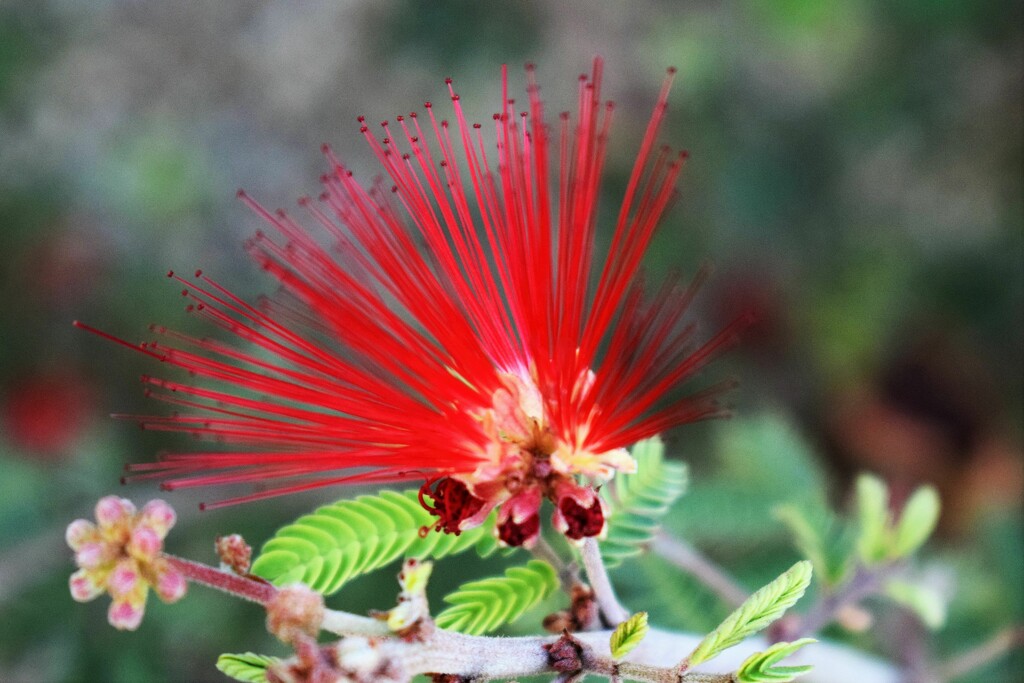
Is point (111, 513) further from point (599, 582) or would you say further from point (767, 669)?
point (767, 669)

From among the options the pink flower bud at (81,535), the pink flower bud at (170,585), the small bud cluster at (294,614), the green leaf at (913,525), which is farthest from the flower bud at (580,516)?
the green leaf at (913,525)

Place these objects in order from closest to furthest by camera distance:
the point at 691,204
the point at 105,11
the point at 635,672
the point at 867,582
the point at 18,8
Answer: the point at 635,672 → the point at 867,582 → the point at 18,8 → the point at 691,204 → the point at 105,11

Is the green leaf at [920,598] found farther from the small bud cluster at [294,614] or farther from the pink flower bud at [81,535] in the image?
the pink flower bud at [81,535]

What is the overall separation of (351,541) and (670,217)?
3.56 m

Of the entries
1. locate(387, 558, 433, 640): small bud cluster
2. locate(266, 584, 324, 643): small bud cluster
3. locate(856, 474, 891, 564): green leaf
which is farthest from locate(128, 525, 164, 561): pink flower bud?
locate(856, 474, 891, 564): green leaf

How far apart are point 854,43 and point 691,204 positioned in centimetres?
117

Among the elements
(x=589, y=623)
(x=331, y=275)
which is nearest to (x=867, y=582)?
(x=589, y=623)

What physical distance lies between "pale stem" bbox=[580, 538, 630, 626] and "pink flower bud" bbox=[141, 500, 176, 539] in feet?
2.12

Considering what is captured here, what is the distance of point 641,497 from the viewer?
6.56ft

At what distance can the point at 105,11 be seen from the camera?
5.42m

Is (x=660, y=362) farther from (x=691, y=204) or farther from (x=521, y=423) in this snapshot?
(x=691, y=204)

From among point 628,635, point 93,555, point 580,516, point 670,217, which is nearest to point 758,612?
point 628,635

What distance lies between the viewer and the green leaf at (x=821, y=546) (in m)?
2.32

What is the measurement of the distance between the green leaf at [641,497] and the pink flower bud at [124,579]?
0.96m
